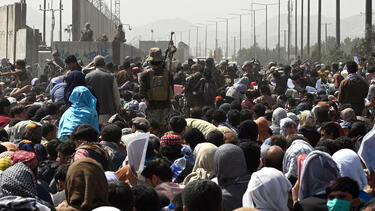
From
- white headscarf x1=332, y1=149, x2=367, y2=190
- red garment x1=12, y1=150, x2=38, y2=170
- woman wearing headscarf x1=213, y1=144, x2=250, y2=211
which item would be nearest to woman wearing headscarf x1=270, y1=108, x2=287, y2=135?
white headscarf x1=332, y1=149, x2=367, y2=190

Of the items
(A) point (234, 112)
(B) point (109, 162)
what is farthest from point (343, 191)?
(A) point (234, 112)

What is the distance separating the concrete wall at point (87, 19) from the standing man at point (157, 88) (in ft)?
95.1

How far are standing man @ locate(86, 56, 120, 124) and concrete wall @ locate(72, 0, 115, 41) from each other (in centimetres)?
2923

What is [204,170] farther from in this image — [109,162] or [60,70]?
[60,70]

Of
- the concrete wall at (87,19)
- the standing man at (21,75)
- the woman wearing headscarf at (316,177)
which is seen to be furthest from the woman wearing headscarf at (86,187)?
the concrete wall at (87,19)

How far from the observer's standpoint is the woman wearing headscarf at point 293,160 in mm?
7941

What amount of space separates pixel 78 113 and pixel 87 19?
43.3m

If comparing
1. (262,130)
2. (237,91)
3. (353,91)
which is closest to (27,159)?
(262,130)

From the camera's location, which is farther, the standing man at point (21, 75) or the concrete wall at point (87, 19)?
the concrete wall at point (87, 19)

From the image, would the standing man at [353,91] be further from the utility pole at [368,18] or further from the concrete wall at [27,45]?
the utility pole at [368,18]

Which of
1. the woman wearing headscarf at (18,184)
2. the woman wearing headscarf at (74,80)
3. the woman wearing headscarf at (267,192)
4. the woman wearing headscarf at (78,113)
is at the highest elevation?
the woman wearing headscarf at (74,80)

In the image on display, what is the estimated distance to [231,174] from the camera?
7.36 m

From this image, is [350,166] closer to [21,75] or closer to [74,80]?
[74,80]

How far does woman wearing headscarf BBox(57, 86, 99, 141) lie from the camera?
10.6 metres
